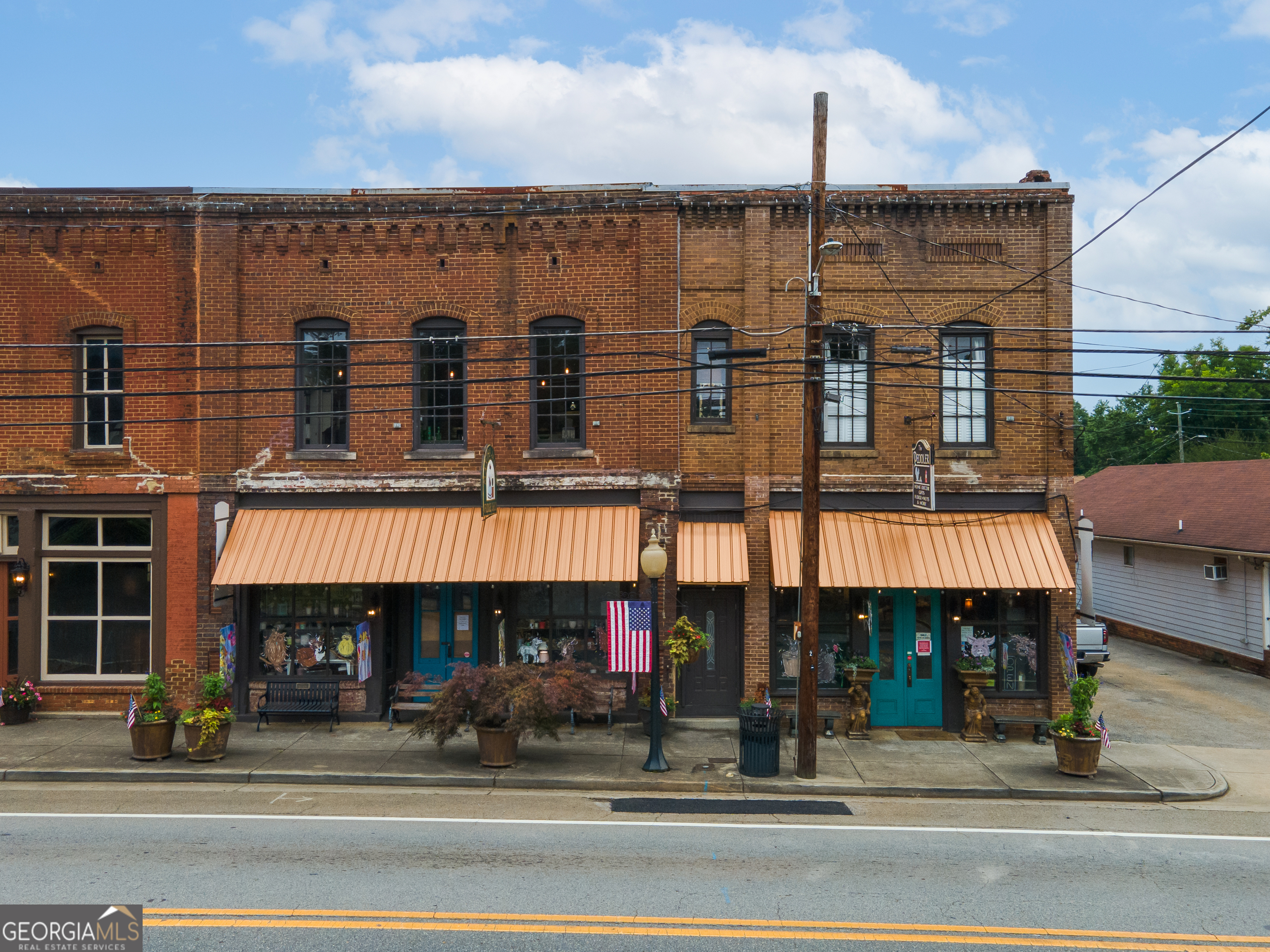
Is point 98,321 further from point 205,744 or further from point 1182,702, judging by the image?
point 1182,702

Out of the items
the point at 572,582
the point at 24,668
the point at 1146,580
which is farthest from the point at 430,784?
the point at 1146,580

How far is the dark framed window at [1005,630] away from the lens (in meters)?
15.1

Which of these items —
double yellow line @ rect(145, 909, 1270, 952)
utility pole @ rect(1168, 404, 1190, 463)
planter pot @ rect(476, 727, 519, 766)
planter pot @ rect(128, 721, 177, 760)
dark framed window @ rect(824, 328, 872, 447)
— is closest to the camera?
double yellow line @ rect(145, 909, 1270, 952)

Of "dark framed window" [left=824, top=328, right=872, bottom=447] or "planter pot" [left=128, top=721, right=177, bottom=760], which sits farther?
"dark framed window" [left=824, top=328, right=872, bottom=447]

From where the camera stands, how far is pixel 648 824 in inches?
406

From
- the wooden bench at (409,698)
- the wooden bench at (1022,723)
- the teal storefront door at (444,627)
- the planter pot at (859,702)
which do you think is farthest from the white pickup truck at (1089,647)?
the wooden bench at (409,698)

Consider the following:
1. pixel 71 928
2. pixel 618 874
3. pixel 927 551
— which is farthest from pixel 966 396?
pixel 71 928

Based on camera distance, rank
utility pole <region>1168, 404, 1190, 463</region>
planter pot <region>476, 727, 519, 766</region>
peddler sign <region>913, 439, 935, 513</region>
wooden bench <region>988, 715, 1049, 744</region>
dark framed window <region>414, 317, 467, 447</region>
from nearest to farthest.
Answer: planter pot <region>476, 727, 519, 766</region>, peddler sign <region>913, 439, 935, 513</region>, wooden bench <region>988, 715, 1049, 744</region>, dark framed window <region>414, 317, 467, 447</region>, utility pole <region>1168, 404, 1190, 463</region>

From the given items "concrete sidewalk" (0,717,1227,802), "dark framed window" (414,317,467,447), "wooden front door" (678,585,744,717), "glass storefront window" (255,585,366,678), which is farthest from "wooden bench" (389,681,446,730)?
"wooden front door" (678,585,744,717)

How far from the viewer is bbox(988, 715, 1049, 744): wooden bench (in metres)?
14.5

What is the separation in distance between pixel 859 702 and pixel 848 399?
17.4 ft

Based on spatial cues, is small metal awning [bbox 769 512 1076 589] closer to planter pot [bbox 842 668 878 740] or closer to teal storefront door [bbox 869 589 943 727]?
teal storefront door [bbox 869 589 943 727]

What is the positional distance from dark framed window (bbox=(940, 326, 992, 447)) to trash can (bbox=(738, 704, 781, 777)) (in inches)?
244

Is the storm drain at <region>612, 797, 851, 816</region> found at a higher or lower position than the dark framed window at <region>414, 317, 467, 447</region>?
lower
